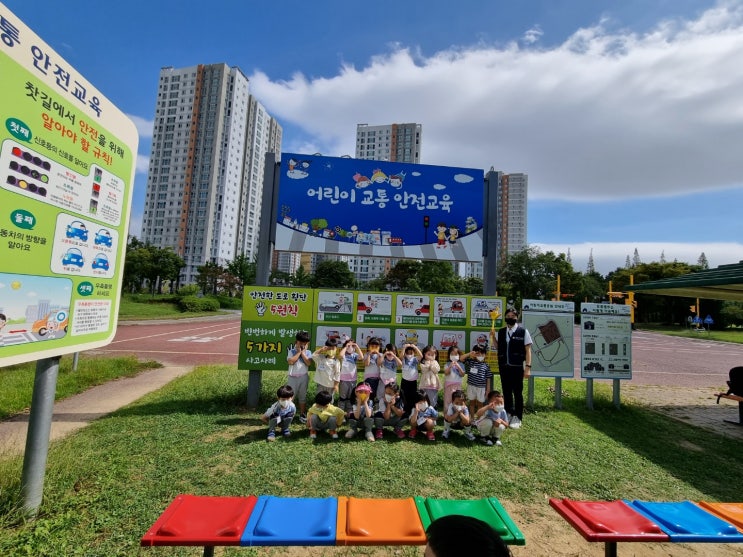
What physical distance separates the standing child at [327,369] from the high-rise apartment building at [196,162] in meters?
69.9

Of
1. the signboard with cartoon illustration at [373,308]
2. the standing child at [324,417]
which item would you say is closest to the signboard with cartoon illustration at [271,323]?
the signboard with cartoon illustration at [373,308]

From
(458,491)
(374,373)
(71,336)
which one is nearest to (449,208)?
(374,373)

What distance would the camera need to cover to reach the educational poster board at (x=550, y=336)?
7.63m

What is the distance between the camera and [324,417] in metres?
5.52

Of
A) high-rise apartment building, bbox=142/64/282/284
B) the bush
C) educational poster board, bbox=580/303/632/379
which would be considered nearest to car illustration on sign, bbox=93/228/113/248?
educational poster board, bbox=580/303/632/379

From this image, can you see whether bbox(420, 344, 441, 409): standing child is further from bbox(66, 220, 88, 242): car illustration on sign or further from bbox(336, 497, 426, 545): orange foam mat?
bbox(66, 220, 88, 242): car illustration on sign

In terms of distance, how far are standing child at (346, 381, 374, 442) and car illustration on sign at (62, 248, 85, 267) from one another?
13.1 ft

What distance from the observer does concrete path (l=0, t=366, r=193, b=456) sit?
529cm

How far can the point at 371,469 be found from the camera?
4.45 m

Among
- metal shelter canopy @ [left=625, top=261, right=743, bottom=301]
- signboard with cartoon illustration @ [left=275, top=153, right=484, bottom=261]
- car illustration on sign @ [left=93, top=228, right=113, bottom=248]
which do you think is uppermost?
signboard with cartoon illustration @ [left=275, top=153, right=484, bottom=261]

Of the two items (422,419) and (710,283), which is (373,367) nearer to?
(422,419)

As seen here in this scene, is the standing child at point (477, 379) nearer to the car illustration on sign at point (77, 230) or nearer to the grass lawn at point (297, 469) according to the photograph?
the grass lawn at point (297, 469)

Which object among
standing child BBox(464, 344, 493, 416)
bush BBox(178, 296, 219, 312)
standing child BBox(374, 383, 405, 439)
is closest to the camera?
standing child BBox(374, 383, 405, 439)

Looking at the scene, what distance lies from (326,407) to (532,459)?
2986 millimetres
